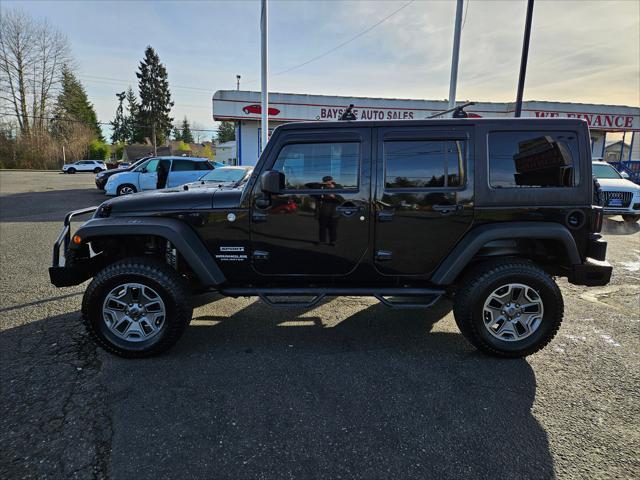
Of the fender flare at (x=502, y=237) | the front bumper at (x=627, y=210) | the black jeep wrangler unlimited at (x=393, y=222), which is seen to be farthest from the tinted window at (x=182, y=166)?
the front bumper at (x=627, y=210)

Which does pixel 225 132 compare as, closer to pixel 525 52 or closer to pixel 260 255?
pixel 525 52

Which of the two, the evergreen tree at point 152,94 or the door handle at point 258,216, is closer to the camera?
the door handle at point 258,216

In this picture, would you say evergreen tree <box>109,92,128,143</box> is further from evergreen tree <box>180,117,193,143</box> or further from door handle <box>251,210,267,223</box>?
door handle <box>251,210,267,223</box>

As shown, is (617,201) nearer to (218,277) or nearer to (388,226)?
(388,226)

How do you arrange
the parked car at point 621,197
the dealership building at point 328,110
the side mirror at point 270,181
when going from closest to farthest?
1. the side mirror at point 270,181
2. the parked car at point 621,197
3. the dealership building at point 328,110

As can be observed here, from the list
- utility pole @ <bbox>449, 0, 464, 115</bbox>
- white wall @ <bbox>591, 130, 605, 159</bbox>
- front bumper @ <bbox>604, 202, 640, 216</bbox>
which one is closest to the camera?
front bumper @ <bbox>604, 202, 640, 216</bbox>

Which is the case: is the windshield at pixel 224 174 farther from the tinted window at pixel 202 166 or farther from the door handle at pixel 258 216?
the door handle at pixel 258 216

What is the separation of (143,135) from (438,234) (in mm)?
68389

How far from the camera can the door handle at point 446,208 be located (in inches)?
132

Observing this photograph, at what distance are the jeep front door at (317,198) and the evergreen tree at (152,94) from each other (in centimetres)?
6552

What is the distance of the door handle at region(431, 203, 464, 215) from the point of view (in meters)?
3.34

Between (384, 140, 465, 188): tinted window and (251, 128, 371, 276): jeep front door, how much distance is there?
0.21 meters

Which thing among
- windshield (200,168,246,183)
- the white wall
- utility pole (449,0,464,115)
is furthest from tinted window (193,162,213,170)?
the white wall

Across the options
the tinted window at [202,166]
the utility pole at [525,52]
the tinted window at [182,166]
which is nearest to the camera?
the utility pole at [525,52]
